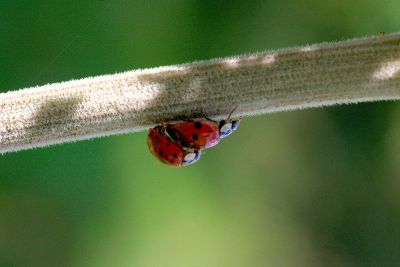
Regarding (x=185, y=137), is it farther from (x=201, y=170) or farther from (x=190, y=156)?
(x=201, y=170)

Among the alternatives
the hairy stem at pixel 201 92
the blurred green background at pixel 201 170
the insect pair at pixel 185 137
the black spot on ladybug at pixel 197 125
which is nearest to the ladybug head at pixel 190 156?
the insect pair at pixel 185 137

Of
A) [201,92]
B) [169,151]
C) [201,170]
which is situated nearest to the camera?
[201,92]

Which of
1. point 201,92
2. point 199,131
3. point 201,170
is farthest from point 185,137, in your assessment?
point 201,170

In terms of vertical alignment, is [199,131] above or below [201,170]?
below

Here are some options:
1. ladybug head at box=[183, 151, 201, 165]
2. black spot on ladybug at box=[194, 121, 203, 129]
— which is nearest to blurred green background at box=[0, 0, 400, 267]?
ladybug head at box=[183, 151, 201, 165]

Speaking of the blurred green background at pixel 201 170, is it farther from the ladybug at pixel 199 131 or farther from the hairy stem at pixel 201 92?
the hairy stem at pixel 201 92

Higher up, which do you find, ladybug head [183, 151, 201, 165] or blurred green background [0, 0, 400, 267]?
blurred green background [0, 0, 400, 267]

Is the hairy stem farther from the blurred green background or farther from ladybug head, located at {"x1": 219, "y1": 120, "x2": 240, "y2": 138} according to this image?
the blurred green background
